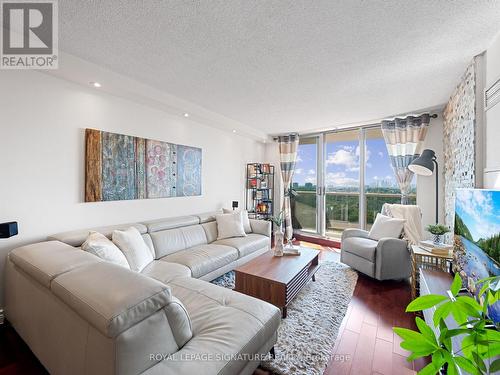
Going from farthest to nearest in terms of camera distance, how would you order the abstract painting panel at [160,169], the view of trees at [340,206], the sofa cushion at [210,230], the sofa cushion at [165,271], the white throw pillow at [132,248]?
the view of trees at [340,206] < the sofa cushion at [210,230] < the abstract painting panel at [160,169] < the white throw pillow at [132,248] < the sofa cushion at [165,271]

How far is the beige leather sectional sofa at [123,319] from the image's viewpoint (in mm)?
945

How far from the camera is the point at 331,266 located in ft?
11.2

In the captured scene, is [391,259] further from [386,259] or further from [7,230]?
[7,230]

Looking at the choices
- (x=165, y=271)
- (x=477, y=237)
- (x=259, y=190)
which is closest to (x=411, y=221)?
(x=477, y=237)

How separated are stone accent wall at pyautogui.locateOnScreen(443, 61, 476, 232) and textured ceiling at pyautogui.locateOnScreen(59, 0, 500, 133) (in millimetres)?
176

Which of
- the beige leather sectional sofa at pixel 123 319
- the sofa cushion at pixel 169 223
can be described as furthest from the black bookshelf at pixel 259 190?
the beige leather sectional sofa at pixel 123 319

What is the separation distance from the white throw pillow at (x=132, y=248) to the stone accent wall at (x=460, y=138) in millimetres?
3250

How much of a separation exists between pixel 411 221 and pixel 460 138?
1.36 m

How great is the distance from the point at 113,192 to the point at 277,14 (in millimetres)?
2473

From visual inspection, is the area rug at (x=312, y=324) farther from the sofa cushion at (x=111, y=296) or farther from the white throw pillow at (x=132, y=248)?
the sofa cushion at (x=111, y=296)

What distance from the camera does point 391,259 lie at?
2.79 meters

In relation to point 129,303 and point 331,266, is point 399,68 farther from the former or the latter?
point 129,303

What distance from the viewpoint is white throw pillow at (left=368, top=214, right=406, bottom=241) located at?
3.13 m

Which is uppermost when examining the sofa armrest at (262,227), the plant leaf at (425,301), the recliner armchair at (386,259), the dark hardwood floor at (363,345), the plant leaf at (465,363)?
the plant leaf at (425,301)
